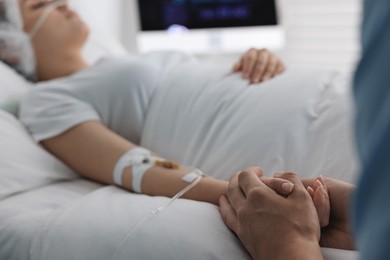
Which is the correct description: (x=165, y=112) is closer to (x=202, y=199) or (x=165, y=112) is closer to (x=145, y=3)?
(x=202, y=199)

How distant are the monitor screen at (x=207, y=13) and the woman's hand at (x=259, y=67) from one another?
1233 mm

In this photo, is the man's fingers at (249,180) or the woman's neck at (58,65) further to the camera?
the woman's neck at (58,65)

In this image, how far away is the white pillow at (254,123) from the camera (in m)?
1.18

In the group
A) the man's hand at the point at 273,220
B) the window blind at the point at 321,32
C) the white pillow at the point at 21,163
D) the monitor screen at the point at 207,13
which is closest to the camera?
the man's hand at the point at 273,220

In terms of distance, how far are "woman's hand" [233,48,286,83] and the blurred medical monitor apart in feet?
4.04

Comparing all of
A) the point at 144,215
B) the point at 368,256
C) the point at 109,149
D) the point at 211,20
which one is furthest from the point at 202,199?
the point at 211,20

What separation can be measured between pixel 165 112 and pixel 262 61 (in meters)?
0.29

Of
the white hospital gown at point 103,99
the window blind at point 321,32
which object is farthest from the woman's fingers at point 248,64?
the window blind at point 321,32

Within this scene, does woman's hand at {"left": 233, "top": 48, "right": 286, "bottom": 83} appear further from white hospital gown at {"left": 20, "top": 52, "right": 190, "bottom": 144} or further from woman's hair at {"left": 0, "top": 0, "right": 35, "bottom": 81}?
woman's hair at {"left": 0, "top": 0, "right": 35, "bottom": 81}

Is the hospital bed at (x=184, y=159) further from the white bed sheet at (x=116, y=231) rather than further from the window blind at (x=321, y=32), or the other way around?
the window blind at (x=321, y=32)

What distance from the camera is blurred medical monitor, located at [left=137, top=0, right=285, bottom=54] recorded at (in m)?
2.69

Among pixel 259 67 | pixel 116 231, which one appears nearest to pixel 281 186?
pixel 116 231

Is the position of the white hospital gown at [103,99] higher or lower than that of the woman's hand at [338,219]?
higher

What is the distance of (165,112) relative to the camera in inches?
56.4
